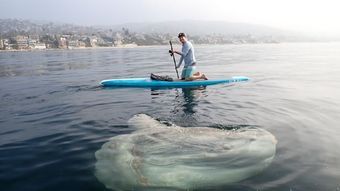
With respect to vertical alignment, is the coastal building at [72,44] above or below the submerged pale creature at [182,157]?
above

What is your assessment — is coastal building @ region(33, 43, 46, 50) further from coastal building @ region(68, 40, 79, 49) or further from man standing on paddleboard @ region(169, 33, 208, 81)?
man standing on paddleboard @ region(169, 33, 208, 81)

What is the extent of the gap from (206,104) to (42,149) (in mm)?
8237

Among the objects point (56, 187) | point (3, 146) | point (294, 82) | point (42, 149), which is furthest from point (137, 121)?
point (294, 82)

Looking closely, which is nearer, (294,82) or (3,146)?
(3,146)

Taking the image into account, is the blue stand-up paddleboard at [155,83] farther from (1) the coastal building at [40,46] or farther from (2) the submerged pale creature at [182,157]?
(1) the coastal building at [40,46]

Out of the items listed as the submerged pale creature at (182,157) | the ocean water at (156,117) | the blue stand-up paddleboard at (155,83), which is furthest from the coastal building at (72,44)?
the submerged pale creature at (182,157)

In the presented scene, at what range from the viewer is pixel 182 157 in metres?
8.36

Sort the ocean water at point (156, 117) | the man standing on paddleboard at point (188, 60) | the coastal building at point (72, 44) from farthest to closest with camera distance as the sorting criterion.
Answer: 1. the coastal building at point (72, 44)
2. the man standing on paddleboard at point (188, 60)
3. the ocean water at point (156, 117)

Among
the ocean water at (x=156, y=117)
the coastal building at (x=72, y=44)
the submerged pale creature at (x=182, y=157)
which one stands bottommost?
the ocean water at (x=156, y=117)

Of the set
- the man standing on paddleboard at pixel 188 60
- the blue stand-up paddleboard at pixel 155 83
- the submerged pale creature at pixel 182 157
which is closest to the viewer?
the submerged pale creature at pixel 182 157

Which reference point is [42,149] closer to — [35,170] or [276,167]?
[35,170]

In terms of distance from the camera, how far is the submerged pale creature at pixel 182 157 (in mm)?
7301

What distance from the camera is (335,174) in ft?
25.4

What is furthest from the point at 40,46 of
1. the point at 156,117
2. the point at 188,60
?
the point at 156,117
